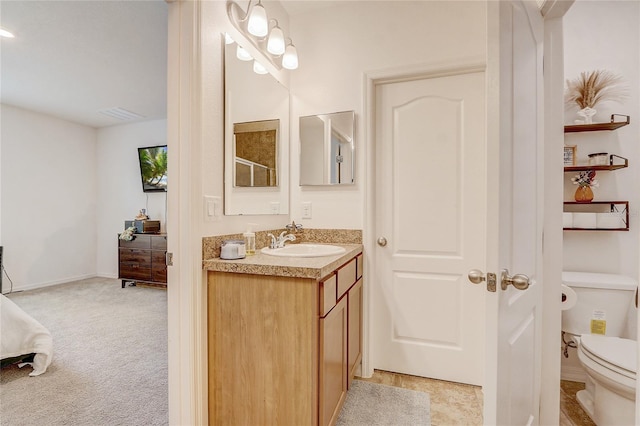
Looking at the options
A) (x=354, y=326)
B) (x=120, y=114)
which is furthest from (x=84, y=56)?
(x=354, y=326)

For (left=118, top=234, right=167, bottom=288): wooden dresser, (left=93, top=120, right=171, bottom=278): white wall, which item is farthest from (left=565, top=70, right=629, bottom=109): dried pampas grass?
(left=93, top=120, right=171, bottom=278): white wall

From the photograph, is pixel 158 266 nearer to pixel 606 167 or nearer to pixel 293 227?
pixel 293 227

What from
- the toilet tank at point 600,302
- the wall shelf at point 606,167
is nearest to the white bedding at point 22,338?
the toilet tank at point 600,302

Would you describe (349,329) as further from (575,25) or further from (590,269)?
(575,25)

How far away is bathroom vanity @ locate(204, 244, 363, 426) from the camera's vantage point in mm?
1271

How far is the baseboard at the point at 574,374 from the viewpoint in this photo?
6.38ft

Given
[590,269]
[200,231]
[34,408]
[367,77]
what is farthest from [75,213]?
[590,269]

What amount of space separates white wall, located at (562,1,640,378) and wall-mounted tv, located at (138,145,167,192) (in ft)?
15.8

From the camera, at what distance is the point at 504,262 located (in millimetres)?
969

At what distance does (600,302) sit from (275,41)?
8.38ft

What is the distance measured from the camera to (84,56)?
289 centimetres

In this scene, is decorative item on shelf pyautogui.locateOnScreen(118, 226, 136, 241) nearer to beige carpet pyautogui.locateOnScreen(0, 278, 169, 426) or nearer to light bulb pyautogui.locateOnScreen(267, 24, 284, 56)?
beige carpet pyautogui.locateOnScreen(0, 278, 169, 426)

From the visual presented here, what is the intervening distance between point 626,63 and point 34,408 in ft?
13.7

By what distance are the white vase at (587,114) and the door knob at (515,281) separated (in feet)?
5.41
